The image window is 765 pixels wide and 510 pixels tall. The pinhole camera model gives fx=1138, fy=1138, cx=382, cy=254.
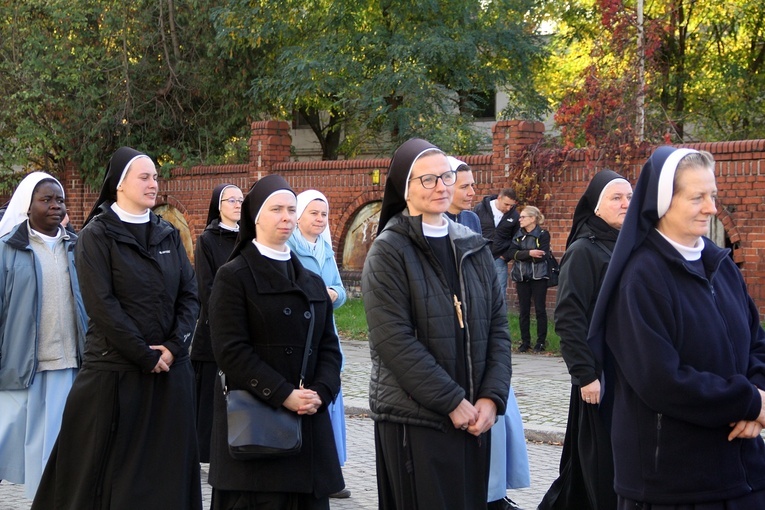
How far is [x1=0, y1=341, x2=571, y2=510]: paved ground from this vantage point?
782 cm

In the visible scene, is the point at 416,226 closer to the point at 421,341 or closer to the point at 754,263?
the point at 421,341

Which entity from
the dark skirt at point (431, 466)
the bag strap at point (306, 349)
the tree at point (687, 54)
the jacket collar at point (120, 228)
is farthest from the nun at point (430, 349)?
the tree at point (687, 54)

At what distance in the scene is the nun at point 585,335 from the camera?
20.6 ft

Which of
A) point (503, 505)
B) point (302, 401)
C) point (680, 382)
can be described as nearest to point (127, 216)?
point (302, 401)

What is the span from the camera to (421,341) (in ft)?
16.2

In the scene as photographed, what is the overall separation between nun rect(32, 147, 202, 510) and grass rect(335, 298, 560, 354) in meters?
8.87

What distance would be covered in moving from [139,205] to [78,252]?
1.41 feet

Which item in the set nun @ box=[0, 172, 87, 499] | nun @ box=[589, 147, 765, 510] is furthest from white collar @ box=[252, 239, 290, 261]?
nun @ box=[0, 172, 87, 499]

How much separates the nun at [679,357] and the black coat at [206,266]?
434cm

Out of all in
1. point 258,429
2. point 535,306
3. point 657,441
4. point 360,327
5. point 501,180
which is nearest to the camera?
point 657,441

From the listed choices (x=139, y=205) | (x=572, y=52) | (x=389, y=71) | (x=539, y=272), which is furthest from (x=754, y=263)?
(x=572, y=52)

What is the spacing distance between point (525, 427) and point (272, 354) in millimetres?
4952

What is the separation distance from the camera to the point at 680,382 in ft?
13.3

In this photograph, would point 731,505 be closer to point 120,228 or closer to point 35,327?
point 120,228
